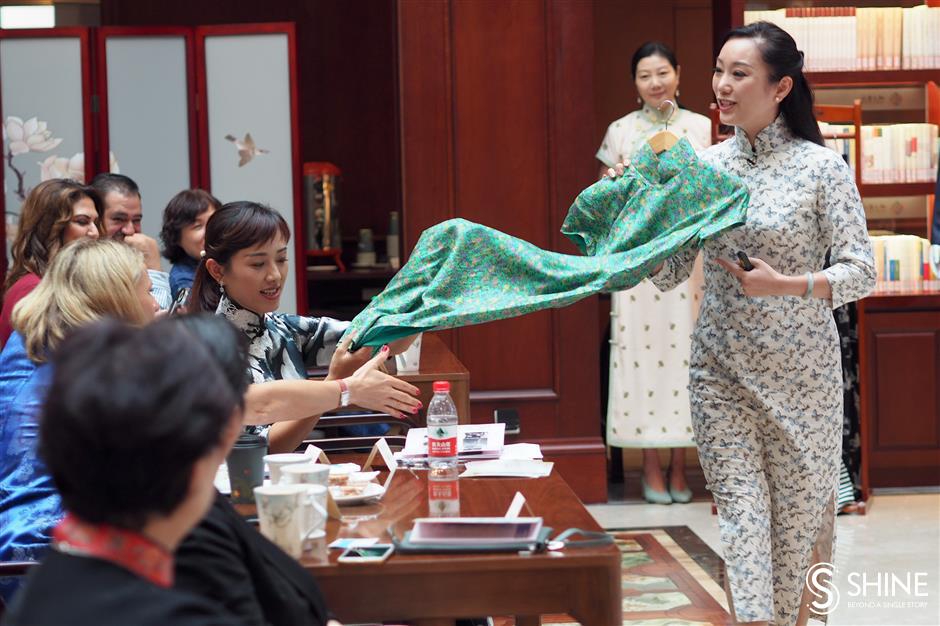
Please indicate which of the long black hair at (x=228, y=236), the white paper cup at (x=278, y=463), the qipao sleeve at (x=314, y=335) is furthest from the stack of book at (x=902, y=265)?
the white paper cup at (x=278, y=463)

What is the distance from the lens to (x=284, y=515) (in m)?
1.94

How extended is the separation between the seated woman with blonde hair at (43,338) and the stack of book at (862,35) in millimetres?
4013

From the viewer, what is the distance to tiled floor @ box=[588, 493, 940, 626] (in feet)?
12.8

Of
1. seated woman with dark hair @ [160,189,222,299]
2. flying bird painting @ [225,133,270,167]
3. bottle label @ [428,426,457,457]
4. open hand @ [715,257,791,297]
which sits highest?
flying bird painting @ [225,133,270,167]

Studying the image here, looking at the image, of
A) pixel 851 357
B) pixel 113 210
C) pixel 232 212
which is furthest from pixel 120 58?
pixel 851 357

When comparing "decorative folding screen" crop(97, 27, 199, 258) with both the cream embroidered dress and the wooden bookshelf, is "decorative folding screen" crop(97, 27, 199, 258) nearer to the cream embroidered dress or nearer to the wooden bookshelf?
the cream embroidered dress

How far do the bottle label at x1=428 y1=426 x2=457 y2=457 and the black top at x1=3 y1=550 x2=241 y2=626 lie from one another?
1.23 meters

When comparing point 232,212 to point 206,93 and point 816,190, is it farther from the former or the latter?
A: point 206,93

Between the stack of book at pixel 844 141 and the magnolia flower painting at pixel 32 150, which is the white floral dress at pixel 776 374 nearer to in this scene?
the stack of book at pixel 844 141

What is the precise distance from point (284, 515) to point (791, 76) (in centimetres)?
184

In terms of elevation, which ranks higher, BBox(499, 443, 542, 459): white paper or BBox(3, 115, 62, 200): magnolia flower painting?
BBox(3, 115, 62, 200): magnolia flower painting

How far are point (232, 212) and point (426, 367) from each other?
1088 mm

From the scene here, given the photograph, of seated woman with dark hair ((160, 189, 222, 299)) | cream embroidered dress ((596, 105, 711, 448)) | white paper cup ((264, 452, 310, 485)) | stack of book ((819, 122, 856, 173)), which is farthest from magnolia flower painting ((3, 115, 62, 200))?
white paper cup ((264, 452, 310, 485))

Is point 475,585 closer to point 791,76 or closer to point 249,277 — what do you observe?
point 249,277
